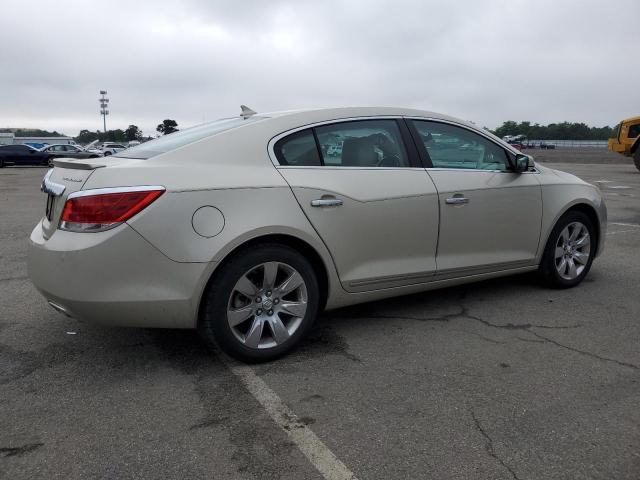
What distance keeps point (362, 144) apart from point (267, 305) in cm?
130

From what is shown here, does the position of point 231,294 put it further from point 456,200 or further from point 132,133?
point 132,133

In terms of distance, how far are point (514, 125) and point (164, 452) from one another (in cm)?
12365

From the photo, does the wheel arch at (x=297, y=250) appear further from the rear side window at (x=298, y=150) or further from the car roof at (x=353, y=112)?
the car roof at (x=353, y=112)

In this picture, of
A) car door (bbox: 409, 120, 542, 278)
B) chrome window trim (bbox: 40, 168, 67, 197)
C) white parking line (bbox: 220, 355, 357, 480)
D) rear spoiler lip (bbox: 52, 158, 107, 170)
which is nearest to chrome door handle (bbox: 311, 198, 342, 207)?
car door (bbox: 409, 120, 542, 278)

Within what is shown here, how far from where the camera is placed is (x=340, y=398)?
297 centimetres

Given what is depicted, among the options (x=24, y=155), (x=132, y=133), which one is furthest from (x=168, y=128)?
(x=132, y=133)

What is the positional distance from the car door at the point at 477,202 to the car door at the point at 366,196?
0.14 m

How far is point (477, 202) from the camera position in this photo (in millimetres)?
4254

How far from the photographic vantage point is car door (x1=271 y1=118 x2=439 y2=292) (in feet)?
11.6

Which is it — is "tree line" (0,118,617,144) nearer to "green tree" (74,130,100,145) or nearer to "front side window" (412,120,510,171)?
"green tree" (74,130,100,145)

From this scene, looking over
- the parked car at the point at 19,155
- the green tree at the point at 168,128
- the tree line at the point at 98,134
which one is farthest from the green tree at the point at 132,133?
the parked car at the point at 19,155

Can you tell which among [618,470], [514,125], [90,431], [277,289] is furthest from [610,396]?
[514,125]

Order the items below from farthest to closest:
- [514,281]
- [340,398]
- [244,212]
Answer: [514,281], [244,212], [340,398]

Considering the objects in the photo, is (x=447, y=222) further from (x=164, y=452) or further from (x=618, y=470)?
(x=164, y=452)
